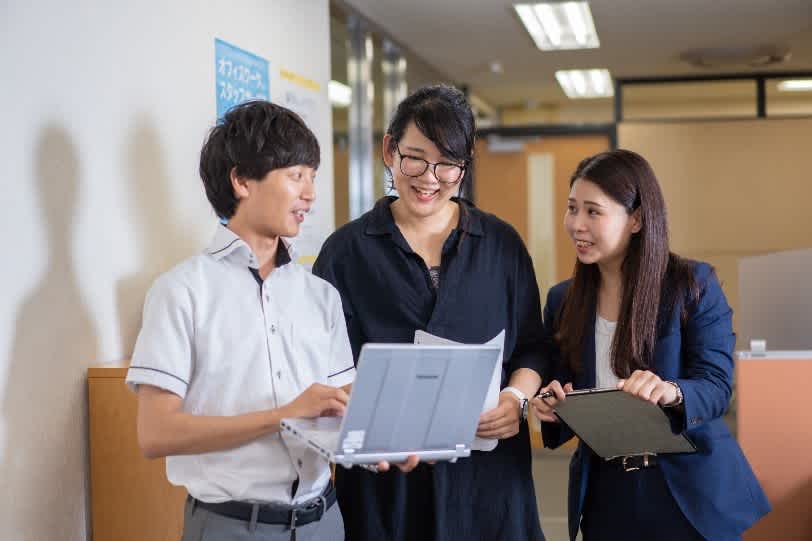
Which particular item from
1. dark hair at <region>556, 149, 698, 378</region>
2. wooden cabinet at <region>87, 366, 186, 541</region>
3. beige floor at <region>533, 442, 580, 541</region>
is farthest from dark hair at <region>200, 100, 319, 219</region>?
beige floor at <region>533, 442, 580, 541</region>

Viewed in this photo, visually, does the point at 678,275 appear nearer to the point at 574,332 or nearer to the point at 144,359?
the point at 574,332

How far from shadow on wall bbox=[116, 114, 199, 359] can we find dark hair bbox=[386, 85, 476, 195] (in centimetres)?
93

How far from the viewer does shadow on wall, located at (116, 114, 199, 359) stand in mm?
2602

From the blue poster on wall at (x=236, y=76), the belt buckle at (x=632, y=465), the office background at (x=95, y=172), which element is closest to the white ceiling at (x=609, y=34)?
the office background at (x=95, y=172)

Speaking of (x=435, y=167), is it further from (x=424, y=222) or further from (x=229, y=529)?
(x=229, y=529)

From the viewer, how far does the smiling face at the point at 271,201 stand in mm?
1572

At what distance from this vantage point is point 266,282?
1603 millimetres

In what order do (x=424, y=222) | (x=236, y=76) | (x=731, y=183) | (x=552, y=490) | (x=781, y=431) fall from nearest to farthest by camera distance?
(x=424, y=222)
(x=781, y=431)
(x=236, y=76)
(x=552, y=490)
(x=731, y=183)

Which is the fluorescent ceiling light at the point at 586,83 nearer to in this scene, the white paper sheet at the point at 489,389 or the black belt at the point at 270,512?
the white paper sheet at the point at 489,389

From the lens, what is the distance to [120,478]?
7.71 feet

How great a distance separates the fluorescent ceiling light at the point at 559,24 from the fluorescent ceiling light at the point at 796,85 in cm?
217

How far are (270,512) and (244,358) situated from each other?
0.24 meters

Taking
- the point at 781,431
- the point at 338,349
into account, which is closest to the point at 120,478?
the point at 338,349

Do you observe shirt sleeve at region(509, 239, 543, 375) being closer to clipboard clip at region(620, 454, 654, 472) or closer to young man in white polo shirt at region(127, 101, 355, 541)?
clipboard clip at region(620, 454, 654, 472)
